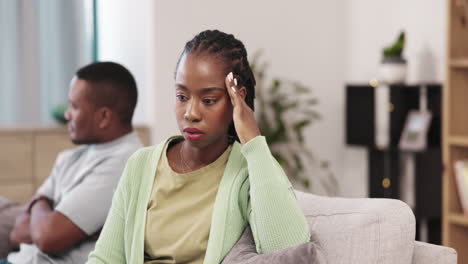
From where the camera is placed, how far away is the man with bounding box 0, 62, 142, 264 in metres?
2.19

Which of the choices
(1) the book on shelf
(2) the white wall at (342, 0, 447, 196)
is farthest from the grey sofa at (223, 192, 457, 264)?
(2) the white wall at (342, 0, 447, 196)

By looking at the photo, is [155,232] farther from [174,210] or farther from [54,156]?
[54,156]

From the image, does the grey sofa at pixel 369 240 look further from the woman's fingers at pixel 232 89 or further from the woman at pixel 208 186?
the woman's fingers at pixel 232 89

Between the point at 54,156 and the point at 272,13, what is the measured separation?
66.7 inches

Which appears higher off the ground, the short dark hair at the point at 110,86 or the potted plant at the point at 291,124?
the short dark hair at the point at 110,86

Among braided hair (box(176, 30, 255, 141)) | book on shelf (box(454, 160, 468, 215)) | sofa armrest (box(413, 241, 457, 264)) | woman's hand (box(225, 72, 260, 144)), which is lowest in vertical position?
book on shelf (box(454, 160, 468, 215))

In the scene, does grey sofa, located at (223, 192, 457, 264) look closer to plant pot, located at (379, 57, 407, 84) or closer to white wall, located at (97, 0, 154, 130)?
plant pot, located at (379, 57, 407, 84)

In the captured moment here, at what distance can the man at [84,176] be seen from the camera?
7.18ft

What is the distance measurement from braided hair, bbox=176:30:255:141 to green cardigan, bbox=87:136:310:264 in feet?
0.40

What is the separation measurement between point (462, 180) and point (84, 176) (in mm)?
2258

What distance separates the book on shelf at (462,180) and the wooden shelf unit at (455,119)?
0.03m

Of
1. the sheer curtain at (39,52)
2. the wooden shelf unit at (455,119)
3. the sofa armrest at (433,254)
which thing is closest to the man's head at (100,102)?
the sofa armrest at (433,254)

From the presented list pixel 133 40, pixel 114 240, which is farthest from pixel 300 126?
pixel 114 240

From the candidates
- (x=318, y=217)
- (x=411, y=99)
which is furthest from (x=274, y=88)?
(x=318, y=217)
